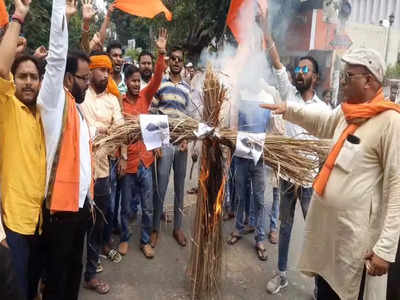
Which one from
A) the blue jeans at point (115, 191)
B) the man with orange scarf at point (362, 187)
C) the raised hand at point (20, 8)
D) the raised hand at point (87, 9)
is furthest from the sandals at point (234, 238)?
the raised hand at point (20, 8)

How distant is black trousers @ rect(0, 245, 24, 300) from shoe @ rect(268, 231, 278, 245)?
2.86m

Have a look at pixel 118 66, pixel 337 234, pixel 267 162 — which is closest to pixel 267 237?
pixel 267 162

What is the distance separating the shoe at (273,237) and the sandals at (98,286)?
1835 millimetres

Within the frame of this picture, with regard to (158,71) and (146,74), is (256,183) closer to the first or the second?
(158,71)

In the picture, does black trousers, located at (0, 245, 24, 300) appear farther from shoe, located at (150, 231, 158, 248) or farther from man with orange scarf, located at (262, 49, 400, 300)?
shoe, located at (150, 231, 158, 248)

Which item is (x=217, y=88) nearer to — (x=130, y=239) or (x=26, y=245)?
(x=26, y=245)

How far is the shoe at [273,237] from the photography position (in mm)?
4102

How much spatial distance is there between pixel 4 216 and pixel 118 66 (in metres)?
2.63

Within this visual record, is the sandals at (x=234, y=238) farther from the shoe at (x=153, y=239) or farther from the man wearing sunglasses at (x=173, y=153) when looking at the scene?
the shoe at (x=153, y=239)

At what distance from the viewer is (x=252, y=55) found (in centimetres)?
351

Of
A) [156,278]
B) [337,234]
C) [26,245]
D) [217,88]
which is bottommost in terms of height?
[156,278]

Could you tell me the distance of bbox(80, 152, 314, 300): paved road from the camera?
311 cm

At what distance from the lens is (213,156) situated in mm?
2742

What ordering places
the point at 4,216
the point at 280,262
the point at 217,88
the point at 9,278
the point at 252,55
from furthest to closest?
the point at 252,55, the point at 280,262, the point at 217,88, the point at 4,216, the point at 9,278
